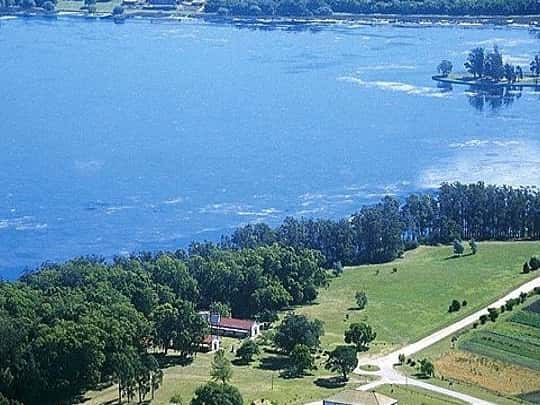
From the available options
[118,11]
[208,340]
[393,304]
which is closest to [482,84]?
[118,11]

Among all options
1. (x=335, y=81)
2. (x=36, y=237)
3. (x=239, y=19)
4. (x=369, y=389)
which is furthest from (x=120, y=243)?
(x=239, y=19)

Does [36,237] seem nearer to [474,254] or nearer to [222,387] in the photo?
[474,254]

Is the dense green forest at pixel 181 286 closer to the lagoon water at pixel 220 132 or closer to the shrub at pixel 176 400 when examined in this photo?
the shrub at pixel 176 400

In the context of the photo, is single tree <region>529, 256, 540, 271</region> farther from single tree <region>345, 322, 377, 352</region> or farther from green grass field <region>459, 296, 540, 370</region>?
single tree <region>345, 322, 377, 352</region>

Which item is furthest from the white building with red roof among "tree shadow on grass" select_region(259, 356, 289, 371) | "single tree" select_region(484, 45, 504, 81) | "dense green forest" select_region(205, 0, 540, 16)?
"dense green forest" select_region(205, 0, 540, 16)

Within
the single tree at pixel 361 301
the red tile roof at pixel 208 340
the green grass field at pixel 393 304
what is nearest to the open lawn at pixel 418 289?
the green grass field at pixel 393 304
